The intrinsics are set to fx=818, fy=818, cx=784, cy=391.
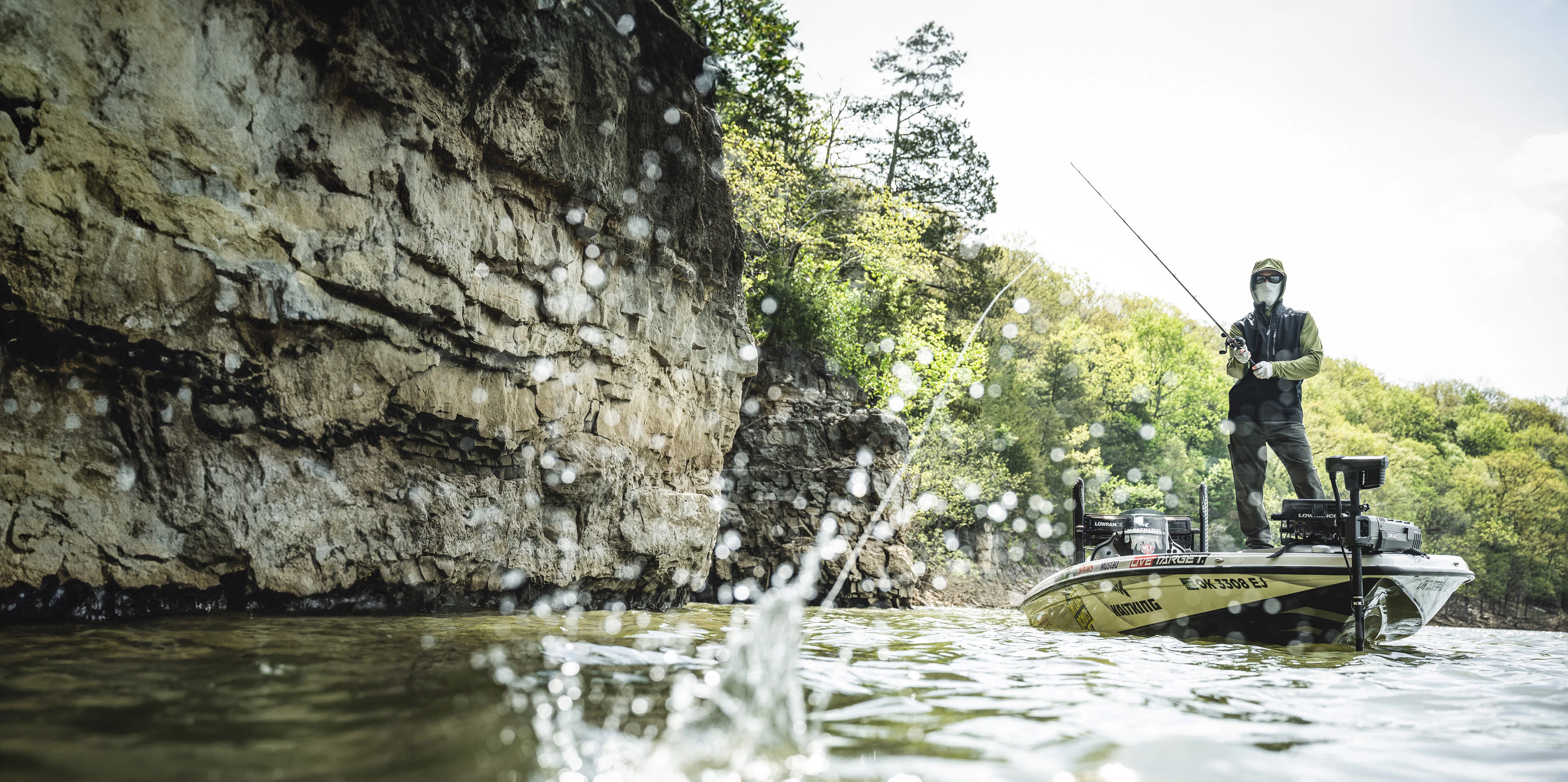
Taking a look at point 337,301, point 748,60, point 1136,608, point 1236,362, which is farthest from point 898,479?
point 748,60

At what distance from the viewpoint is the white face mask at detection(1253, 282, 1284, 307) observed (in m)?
8.27

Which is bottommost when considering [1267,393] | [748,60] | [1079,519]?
[1079,519]

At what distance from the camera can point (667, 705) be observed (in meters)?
3.20

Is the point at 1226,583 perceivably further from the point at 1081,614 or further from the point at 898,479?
the point at 898,479

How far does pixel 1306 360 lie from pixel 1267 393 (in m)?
0.47

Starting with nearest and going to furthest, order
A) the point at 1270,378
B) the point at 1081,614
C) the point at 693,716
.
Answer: the point at 693,716 < the point at 1270,378 < the point at 1081,614

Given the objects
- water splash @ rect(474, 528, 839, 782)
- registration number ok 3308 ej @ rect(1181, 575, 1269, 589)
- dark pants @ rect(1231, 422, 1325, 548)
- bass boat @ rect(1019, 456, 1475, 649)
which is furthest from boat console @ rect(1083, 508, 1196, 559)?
water splash @ rect(474, 528, 839, 782)

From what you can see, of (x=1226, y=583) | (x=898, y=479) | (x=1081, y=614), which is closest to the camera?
(x=898, y=479)

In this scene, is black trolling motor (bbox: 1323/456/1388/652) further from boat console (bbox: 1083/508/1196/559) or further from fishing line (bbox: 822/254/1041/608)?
fishing line (bbox: 822/254/1041/608)

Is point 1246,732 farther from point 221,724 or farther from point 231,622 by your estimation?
point 231,622

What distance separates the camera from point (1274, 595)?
727 centimetres

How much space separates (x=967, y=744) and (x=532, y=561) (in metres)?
6.33

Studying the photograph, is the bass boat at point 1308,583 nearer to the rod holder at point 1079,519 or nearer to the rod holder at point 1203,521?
the rod holder at point 1203,521

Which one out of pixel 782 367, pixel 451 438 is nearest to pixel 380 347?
pixel 451 438
